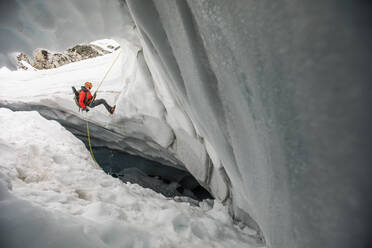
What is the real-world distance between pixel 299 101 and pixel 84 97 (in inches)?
160

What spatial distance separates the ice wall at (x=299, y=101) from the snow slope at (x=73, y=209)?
0.93 meters

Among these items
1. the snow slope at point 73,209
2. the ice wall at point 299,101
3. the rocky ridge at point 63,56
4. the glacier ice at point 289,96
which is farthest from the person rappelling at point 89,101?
the rocky ridge at point 63,56

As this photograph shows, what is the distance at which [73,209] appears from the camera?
60.2 inches

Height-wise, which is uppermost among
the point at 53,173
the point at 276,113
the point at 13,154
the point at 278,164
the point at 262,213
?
the point at 276,113

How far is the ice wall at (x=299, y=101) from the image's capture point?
529 mm

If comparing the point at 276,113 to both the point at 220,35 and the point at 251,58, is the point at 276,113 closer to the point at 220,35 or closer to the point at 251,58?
the point at 251,58

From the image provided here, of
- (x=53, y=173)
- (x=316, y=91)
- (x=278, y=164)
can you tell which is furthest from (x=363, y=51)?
(x=53, y=173)

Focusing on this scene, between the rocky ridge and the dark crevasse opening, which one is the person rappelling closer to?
the dark crevasse opening

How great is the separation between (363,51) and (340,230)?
1.85 ft

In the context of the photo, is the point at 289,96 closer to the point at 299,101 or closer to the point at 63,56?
the point at 299,101

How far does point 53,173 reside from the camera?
6.98 feet

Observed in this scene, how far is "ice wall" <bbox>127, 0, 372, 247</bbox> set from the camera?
529 mm

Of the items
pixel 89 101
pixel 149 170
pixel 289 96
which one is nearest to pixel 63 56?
pixel 89 101

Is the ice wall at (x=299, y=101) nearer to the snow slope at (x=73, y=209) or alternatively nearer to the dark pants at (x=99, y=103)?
the snow slope at (x=73, y=209)
